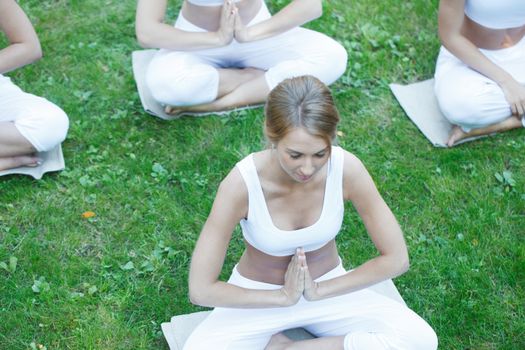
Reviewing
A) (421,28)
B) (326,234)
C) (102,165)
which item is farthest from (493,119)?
(102,165)

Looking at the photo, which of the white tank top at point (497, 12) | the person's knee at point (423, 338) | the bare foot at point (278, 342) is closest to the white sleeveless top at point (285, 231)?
the bare foot at point (278, 342)

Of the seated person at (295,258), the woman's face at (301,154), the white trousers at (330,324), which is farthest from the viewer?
the white trousers at (330,324)

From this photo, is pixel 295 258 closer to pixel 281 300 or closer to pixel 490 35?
pixel 281 300

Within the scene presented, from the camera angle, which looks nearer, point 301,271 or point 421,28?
point 301,271

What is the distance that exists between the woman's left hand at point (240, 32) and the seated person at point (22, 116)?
1.07m

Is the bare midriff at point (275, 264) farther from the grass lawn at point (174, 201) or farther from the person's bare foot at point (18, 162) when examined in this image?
the person's bare foot at point (18, 162)

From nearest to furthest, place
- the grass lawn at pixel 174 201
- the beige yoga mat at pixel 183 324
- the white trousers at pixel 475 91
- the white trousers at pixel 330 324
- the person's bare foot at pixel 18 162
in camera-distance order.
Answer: the white trousers at pixel 330 324 < the beige yoga mat at pixel 183 324 < the grass lawn at pixel 174 201 < the person's bare foot at pixel 18 162 < the white trousers at pixel 475 91

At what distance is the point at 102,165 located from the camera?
456cm

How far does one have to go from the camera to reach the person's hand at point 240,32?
464 centimetres

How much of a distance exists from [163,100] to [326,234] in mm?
1785

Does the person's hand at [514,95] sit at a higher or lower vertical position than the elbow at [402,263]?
lower

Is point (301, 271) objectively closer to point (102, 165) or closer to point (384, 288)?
point (384, 288)

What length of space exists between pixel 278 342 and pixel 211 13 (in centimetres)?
210

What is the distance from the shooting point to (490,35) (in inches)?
186
